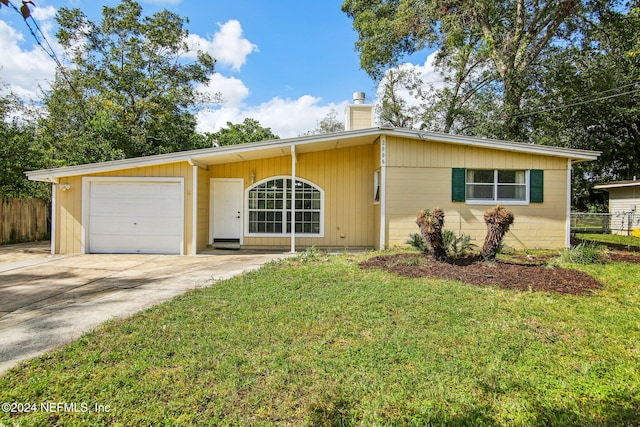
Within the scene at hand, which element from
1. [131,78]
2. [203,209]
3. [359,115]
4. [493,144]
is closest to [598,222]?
[493,144]

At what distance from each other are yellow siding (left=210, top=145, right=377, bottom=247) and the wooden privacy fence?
711cm

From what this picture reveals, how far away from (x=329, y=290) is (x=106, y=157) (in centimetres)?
1283

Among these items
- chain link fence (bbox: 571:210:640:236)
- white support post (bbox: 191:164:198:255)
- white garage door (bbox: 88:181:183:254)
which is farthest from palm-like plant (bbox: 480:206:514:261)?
chain link fence (bbox: 571:210:640:236)

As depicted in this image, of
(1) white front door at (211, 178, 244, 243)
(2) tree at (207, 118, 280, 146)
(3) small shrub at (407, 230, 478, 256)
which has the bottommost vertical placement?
(3) small shrub at (407, 230, 478, 256)

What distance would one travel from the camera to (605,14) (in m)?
14.3

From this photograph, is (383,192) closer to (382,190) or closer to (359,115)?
(382,190)

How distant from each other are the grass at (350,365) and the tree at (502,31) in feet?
45.9

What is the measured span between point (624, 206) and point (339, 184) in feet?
52.5

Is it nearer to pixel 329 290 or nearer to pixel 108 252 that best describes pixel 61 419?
pixel 329 290

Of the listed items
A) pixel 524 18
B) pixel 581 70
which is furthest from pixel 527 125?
pixel 524 18

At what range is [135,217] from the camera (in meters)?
8.82

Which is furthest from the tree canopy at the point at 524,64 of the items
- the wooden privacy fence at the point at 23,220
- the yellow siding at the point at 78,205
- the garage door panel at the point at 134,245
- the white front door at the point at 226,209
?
the wooden privacy fence at the point at 23,220

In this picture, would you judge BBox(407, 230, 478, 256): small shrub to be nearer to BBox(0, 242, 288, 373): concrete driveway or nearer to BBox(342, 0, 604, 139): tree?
BBox(0, 242, 288, 373): concrete driveway

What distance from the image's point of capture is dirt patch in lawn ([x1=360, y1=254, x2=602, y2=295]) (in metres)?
5.05
